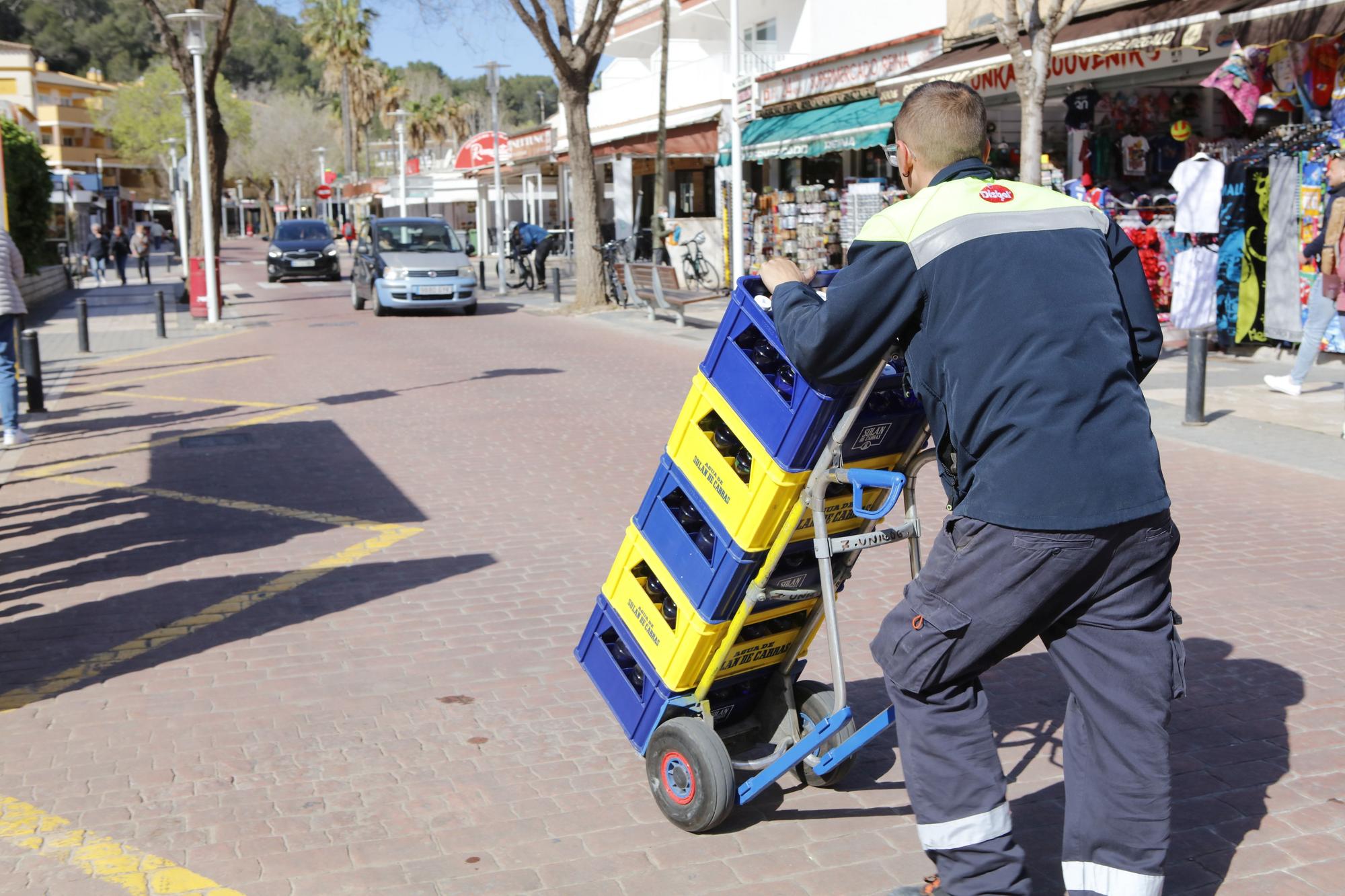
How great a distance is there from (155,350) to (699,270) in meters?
11.7

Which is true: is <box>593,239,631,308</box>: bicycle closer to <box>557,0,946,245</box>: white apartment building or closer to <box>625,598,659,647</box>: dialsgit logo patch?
<box>557,0,946,245</box>: white apartment building

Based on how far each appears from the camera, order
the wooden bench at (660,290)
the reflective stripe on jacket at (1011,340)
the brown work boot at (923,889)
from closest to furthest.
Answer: the reflective stripe on jacket at (1011,340) < the brown work boot at (923,889) < the wooden bench at (660,290)

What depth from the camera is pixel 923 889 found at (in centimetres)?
324

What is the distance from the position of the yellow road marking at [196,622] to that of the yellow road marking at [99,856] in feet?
3.79

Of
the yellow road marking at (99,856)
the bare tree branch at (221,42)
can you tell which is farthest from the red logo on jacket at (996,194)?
the bare tree branch at (221,42)

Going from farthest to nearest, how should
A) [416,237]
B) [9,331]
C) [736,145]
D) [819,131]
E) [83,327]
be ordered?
[416,237] → [819,131] → [736,145] → [83,327] → [9,331]

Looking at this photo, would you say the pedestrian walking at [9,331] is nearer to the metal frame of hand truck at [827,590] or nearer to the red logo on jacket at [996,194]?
the metal frame of hand truck at [827,590]

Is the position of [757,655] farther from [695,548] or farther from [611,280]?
[611,280]

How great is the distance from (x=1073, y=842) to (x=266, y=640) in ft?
12.9

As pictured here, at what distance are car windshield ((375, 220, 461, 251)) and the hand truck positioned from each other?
2144 cm

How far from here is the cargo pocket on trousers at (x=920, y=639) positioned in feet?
9.23

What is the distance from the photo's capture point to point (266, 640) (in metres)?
5.82

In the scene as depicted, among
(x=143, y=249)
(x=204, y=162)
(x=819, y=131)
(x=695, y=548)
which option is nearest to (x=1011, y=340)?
(x=695, y=548)

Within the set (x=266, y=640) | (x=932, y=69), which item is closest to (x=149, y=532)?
(x=266, y=640)
